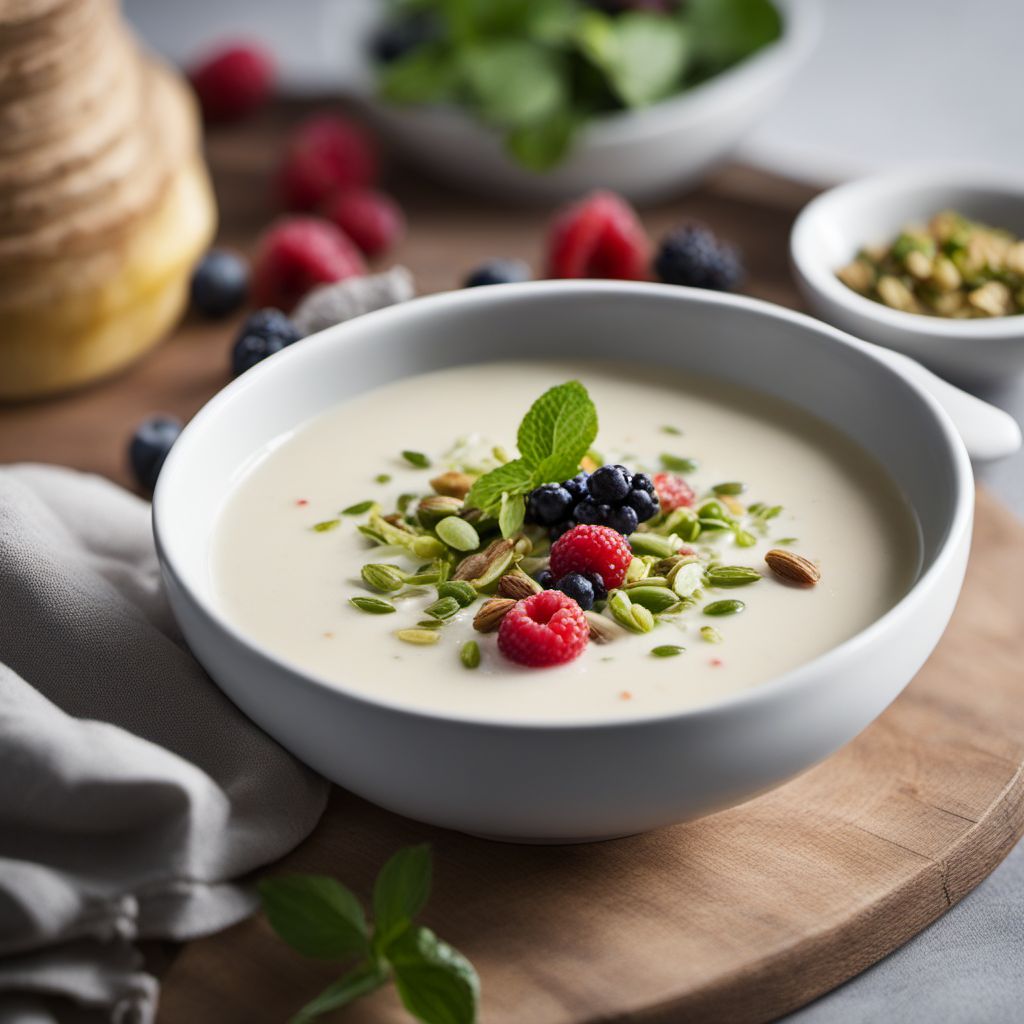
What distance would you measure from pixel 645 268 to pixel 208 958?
60.7 inches

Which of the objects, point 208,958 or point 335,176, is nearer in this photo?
point 208,958

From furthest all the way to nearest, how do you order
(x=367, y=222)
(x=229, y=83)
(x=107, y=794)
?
1. (x=229, y=83)
2. (x=367, y=222)
3. (x=107, y=794)

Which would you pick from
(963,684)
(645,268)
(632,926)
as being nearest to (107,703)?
(632,926)

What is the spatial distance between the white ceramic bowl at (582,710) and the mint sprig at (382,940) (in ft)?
0.26

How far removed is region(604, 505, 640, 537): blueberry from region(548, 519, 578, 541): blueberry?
4 cm

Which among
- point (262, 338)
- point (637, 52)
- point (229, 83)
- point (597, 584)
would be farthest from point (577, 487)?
point (229, 83)

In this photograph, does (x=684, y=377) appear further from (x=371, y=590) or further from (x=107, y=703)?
(x=107, y=703)

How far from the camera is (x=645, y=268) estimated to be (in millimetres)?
2537

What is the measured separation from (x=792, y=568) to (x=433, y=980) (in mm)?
556

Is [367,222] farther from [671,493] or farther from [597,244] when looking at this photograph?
[671,493]

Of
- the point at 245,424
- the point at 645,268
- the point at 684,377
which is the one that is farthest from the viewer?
the point at 645,268

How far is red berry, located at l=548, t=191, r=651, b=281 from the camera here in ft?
7.93

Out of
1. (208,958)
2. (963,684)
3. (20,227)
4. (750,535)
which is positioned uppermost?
(20,227)

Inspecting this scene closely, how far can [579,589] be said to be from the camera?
1450 mm
